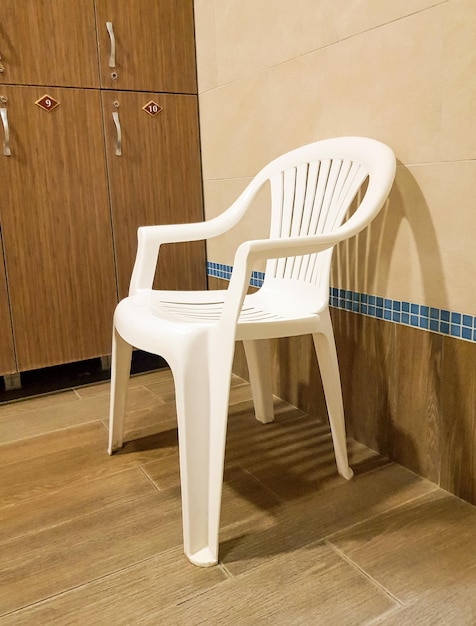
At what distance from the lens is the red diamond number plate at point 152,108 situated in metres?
2.05

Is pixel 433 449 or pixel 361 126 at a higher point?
pixel 361 126

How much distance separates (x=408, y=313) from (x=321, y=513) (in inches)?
21.1

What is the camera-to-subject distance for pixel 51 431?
175cm

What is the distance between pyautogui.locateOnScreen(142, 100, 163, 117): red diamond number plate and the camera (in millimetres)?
2049

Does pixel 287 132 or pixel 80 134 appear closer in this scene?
pixel 287 132

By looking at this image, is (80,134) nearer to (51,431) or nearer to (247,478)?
(51,431)

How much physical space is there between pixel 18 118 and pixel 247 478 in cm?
143

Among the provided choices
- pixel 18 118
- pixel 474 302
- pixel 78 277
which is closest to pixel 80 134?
pixel 18 118

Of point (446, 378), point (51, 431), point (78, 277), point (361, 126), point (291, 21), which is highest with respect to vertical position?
point (291, 21)

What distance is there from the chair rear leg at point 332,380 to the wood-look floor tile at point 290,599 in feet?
1.08

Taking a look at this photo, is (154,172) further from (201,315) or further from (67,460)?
(67,460)

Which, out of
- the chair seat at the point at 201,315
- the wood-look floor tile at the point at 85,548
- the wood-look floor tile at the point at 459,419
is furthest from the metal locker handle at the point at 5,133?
the wood-look floor tile at the point at 459,419

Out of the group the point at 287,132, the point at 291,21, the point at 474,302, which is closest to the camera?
the point at 474,302

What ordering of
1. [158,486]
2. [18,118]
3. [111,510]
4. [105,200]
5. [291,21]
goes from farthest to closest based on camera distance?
[105,200]
[18,118]
[291,21]
[158,486]
[111,510]
